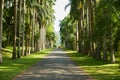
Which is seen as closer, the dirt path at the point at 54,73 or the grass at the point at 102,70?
the dirt path at the point at 54,73

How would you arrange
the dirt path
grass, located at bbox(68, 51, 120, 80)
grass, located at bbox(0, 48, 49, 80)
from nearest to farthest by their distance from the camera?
the dirt path, grass, located at bbox(68, 51, 120, 80), grass, located at bbox(0, 48, 49, 80)

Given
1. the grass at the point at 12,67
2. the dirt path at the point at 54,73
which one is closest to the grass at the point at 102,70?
the dirt path at the point at 54,73

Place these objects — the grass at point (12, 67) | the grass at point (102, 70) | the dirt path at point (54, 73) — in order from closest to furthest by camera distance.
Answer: the dirt path at point (54, 73), the grass at point (102, 70), the grass at point (12, 67)

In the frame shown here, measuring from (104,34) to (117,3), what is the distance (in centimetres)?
1335

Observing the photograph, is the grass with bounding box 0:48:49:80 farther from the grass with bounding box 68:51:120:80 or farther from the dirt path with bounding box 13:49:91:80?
the grass with bounding box 68:51:120:80

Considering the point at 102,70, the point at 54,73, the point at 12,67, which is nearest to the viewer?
the point at 54,73

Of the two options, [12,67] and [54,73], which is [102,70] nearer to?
[54,73]

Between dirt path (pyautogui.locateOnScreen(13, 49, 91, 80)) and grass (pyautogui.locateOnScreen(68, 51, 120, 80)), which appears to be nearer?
dirt path (pyautogui.locateOnScreen(13, 49, 91, 80))

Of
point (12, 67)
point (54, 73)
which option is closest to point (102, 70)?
point (54, 73)

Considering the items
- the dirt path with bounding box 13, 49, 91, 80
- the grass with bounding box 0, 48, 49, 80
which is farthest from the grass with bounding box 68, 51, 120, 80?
the grass with bounding box 0, 48, 49, 80

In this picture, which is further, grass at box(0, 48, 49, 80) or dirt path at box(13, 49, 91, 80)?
grass at box(0, 48, 49, 80)

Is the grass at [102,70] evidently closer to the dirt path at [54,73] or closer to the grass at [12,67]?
the dirt path at [54,73]

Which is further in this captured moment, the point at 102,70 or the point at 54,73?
the point at 102,70

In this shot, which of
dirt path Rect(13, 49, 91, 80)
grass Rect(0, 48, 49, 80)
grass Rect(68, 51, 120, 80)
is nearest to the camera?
dirt path Rect(13, 49, 91, 80)
